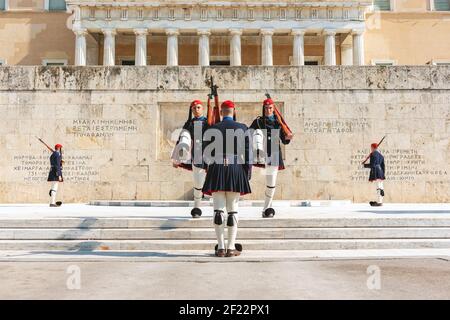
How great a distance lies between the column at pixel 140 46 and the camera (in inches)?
1544

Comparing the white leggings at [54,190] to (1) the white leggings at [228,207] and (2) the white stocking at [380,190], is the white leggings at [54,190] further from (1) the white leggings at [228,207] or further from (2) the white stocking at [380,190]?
(2) the white stocking at [380,190]

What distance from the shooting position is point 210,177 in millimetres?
6762

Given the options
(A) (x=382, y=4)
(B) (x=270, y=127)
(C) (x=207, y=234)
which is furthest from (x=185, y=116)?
(A) (x=382, y=4)

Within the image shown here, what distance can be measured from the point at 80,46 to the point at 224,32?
1308 cm

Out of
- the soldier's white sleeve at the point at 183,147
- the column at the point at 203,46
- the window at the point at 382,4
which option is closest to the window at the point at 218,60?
the column at the point at 203,46

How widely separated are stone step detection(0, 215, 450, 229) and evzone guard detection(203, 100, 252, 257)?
153 cm

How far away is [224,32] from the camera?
133 feet

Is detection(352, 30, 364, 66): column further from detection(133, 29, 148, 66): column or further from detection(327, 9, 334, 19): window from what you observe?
detection(133, 29, 148, 66): column

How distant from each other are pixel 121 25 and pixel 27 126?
2675cm

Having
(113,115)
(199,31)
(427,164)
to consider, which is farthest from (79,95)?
(199,31)

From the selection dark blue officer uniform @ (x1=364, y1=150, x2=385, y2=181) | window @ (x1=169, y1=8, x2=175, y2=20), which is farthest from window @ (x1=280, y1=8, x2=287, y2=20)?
dark blue officer uniform @ (x1=364, y1=150, x2=385, y2=181)

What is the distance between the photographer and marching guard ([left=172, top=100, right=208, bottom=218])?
8.12 m
